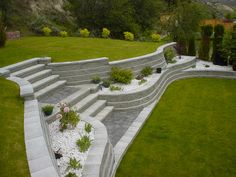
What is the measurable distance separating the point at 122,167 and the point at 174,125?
3.57m

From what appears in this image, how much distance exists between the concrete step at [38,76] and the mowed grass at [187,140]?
522 centimetres

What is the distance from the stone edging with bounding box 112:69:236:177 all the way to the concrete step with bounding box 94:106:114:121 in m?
1.21

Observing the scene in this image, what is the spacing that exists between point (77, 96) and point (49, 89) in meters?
1.27

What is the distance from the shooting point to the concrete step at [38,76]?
1154 cm

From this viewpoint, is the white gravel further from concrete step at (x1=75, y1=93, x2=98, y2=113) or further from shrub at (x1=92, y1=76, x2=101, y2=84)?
shrub at (x1=92, y1=76, x2=101, y2=84)

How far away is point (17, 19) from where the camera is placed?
23969 millimetres

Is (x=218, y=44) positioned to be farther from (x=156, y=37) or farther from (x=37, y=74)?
(x=37, y=74)

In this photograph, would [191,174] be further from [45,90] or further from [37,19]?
[37,19]

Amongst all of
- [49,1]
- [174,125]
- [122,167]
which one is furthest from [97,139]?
[49,1]

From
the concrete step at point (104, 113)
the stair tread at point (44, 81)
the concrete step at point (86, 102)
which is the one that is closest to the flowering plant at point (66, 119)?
the concrete step at point (86, 102)

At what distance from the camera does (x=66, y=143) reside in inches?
297

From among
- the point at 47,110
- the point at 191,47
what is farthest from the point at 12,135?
the point at 191,47

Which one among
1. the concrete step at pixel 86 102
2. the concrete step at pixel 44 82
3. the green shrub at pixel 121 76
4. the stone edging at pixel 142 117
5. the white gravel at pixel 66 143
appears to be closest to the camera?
the white gravel at pixel 66 143

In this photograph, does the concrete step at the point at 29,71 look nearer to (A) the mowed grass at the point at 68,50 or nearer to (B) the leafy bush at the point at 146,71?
(A) the mowed grass at the point at 68,50
